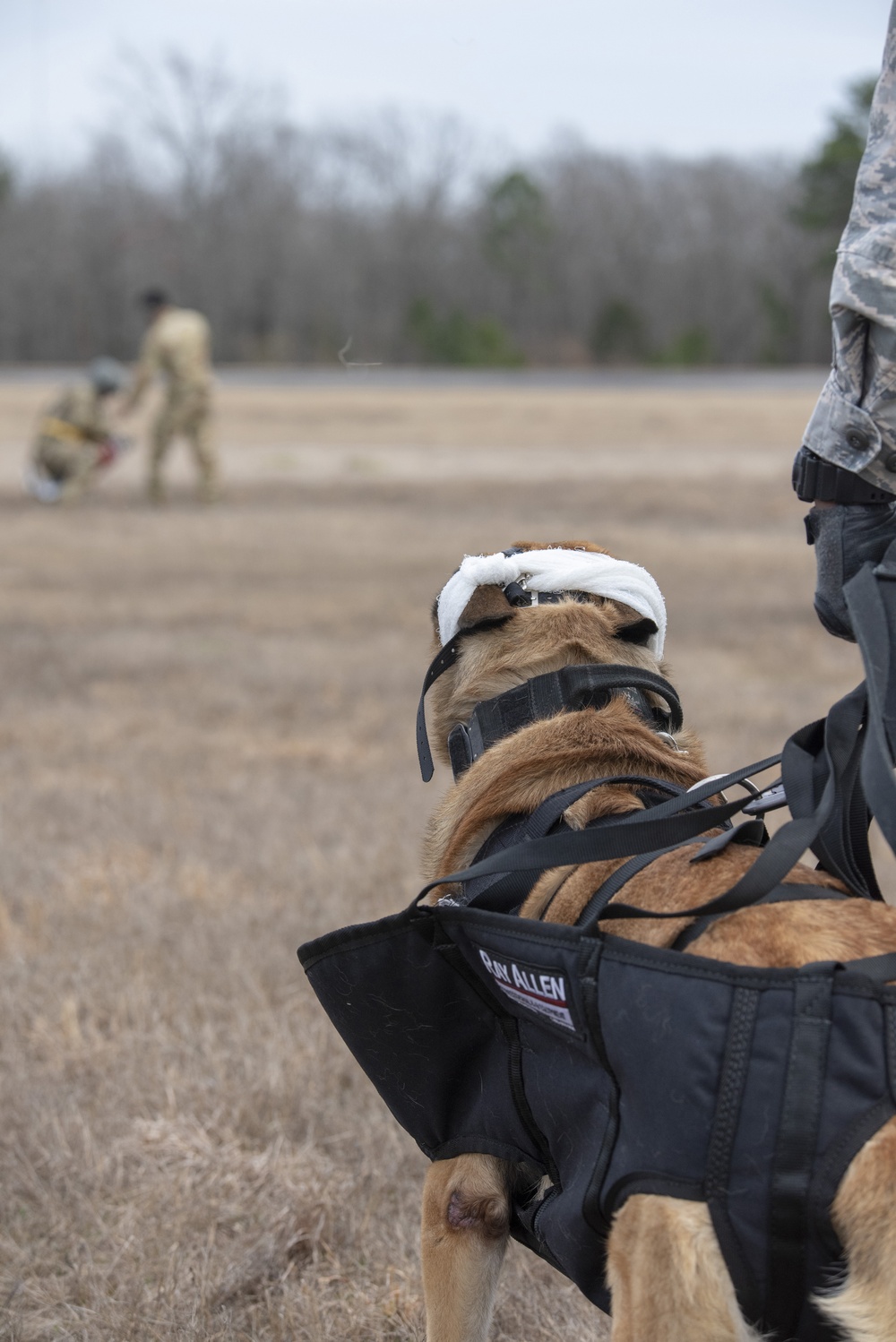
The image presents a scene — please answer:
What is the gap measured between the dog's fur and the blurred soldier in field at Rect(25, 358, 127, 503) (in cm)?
1577

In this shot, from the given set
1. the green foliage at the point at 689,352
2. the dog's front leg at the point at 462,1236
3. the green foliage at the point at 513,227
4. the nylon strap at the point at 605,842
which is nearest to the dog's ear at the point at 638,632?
the nylon strap at the point at 605,842

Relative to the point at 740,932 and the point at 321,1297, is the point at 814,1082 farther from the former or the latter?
the point at 321,1297

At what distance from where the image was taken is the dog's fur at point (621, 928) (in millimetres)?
1478

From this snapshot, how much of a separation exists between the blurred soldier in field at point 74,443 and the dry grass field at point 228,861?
122 cm

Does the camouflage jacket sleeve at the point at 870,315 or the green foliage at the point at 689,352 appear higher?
the camouflage jacket sleeve at the point at 870,315

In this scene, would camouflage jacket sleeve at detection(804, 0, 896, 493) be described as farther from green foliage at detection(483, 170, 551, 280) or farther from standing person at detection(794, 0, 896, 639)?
green foliage at detection(483, 170, 551, 280)

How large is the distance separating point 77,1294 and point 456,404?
114 ft

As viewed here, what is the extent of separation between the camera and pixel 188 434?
17.9 m

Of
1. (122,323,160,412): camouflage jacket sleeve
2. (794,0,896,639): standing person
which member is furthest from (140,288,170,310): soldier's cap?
(794,0,896,639): standing person

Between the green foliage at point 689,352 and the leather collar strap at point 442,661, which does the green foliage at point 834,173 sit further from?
the leather collar strap at point 442,661

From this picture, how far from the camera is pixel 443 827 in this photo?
93.2 inches

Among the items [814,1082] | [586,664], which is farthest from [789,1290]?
[586,664]

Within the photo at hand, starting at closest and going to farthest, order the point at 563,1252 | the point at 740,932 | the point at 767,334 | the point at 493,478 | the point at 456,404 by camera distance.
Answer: the point at 740,932 < the point at 563,1252 < the point at 493,478 < the point at 456,404 < the point at 767,334

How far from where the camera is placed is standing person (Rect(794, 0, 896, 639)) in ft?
6.44
